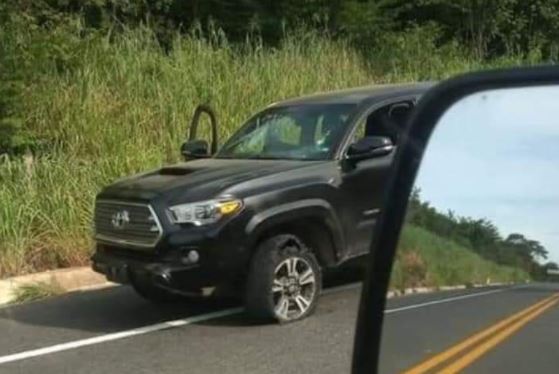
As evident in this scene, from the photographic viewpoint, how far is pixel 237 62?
1471 cm

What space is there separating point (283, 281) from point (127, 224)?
4.06 ft

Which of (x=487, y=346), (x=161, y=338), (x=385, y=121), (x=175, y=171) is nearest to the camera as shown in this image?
(x=487, y=346)

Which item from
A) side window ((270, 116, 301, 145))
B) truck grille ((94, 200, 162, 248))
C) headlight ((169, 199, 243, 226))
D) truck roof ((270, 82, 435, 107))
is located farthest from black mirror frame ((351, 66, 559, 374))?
truck roof ((270, 82, 435, 107))

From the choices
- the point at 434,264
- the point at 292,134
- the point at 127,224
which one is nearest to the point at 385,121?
the point at 292,134

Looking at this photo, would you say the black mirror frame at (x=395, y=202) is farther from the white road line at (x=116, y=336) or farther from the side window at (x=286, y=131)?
the side window at (x=286, y=131)

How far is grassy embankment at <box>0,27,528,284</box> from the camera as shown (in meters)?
9.92

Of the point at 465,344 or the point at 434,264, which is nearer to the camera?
the point at 465,344

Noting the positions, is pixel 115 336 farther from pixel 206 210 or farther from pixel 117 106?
pixel 117 106

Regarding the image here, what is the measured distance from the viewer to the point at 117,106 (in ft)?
41.8

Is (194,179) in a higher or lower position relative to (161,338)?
higher

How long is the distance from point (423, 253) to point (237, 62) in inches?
511

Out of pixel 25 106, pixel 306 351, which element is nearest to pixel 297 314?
pixel 306 351

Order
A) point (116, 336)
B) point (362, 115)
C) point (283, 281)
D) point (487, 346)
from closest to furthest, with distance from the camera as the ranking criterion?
point (487, 346) < point (116, 336) < point (283, 281) < point (362, 115)

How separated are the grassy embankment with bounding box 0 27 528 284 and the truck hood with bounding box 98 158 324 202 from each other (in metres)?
2.26
